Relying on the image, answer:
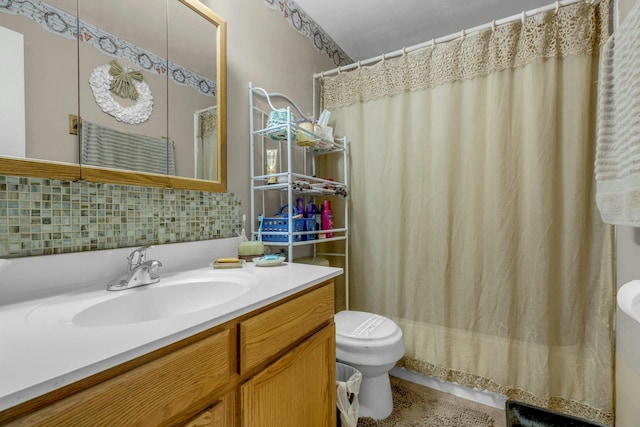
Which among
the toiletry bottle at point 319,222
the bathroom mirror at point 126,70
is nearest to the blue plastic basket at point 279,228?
the toiletry bottle at point 319,222

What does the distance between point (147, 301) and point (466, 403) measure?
172 cm

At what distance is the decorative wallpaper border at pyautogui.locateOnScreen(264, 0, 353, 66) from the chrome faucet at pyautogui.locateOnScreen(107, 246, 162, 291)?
152 cm

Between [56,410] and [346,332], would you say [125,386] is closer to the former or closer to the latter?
[56,410]

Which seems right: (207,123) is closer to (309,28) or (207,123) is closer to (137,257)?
(137,257)

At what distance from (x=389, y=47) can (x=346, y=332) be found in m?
2.04

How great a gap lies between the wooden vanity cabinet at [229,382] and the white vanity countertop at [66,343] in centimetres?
2

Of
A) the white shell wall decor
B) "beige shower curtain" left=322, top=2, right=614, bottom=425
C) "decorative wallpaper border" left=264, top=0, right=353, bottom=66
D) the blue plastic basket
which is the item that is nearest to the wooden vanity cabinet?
the blue plastic basket

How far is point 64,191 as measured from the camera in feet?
2.68

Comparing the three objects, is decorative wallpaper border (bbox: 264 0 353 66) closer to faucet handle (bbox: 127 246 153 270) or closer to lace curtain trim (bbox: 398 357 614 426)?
faucet handle (bbox: 127 246 153 270)

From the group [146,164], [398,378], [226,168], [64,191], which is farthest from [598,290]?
[64,191]

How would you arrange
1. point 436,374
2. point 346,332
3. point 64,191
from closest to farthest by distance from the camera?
point 64,191 < point 346,332 < point 436,374

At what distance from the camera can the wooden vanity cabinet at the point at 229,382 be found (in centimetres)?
42

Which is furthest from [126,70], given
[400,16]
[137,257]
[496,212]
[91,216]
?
[496,212]

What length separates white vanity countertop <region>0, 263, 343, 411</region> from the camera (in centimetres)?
38
